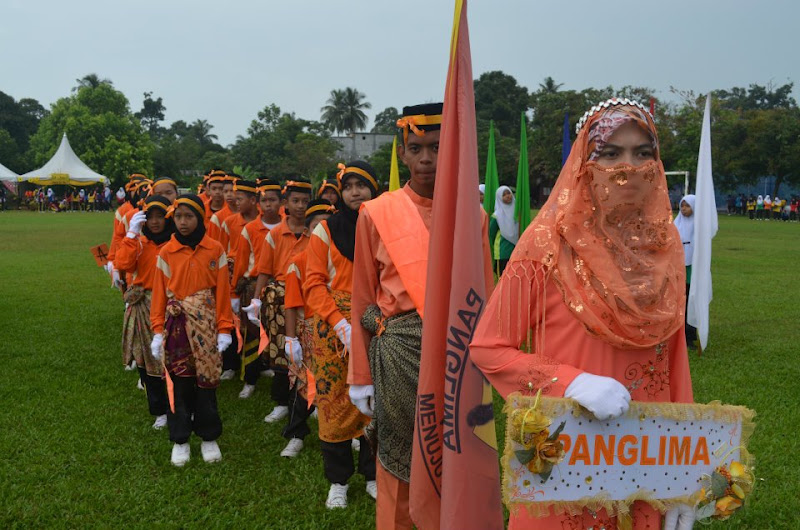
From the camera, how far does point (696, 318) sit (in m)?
7.14

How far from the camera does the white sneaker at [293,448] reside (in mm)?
4781

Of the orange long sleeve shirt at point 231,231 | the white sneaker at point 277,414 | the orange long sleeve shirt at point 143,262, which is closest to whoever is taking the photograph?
the orange long sleeve shirt at point 143,262

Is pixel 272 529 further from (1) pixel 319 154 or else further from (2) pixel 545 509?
Result: (1) pixel 319 154

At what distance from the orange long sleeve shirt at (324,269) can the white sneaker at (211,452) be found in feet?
5.26

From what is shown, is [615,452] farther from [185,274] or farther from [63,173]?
[63,173]

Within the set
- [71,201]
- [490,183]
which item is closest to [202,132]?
[71,201]

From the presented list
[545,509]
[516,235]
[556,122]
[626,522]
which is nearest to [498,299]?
[545,509]

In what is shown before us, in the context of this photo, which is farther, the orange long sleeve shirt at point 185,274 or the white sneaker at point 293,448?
the white sneaker at point 293,448

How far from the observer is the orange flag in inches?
75.3

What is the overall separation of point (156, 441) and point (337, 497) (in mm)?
1816

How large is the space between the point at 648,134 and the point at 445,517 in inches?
51.0

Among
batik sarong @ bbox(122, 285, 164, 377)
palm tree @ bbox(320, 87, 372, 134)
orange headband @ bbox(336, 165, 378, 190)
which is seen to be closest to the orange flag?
orange headband @ bbox(336, 165, 378, 190)

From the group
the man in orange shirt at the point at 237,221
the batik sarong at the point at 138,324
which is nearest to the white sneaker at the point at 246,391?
the man in orange shirt at the point at 237,221

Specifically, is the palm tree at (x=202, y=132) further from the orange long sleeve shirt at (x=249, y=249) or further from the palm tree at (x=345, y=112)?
the orange long sleeve shirt at (x=249, y=249)
